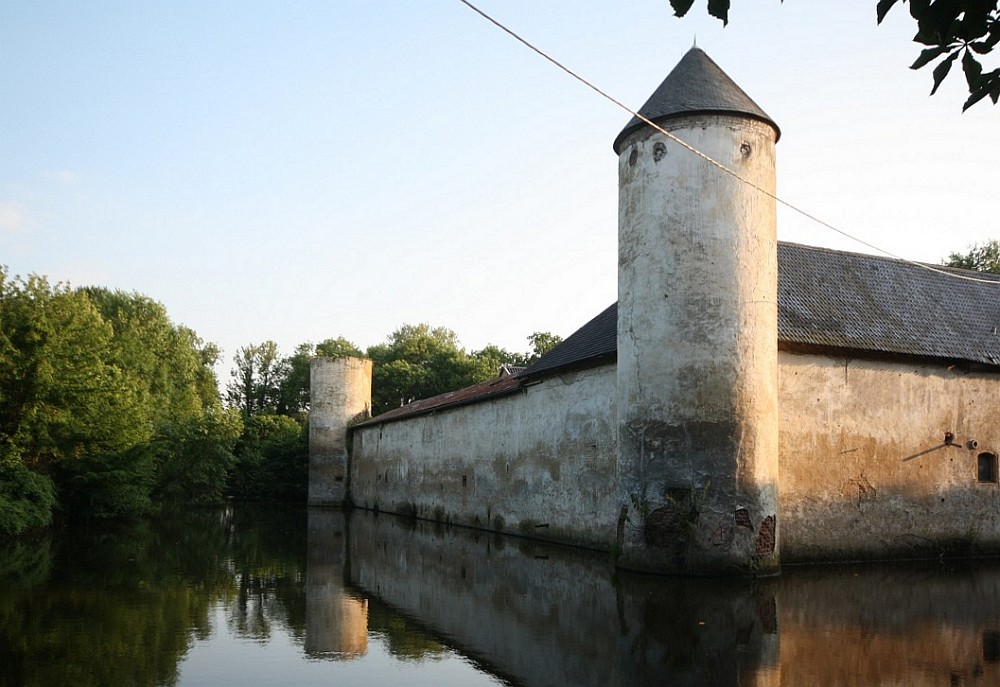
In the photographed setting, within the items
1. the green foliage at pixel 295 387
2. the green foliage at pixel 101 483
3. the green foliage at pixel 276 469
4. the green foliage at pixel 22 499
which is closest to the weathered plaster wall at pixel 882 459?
the green foliage at pixel 22 499

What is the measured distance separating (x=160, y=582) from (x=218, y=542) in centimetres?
831

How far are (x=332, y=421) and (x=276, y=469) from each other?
6328 millimetres

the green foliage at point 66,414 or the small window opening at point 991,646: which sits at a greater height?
the green foliage at point 66,414

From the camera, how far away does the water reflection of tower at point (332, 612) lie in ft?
29.1

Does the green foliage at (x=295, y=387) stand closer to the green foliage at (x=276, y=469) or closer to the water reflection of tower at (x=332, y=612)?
the green foliage at (x=276, y=469)

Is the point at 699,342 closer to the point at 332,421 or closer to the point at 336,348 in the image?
the point at 332,421

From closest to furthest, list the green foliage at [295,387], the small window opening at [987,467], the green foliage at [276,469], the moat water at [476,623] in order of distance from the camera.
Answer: the moat water at [476,623]
the small window opening at [987,467]
the green foliage at [276,469]
the green foliage at [295,387]

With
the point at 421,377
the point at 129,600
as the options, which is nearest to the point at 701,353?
the point at 129,600

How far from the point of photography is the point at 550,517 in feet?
68.7

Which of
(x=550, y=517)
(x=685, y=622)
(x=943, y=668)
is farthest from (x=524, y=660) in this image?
(x=550, y=517)

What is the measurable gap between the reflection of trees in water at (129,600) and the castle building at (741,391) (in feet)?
20.7

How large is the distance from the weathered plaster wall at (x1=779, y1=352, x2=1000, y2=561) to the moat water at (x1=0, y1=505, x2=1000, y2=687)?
41.3 inches

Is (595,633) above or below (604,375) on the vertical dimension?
below

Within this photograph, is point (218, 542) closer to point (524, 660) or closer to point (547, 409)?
point (547, 409)
